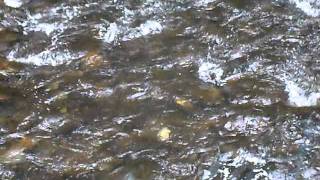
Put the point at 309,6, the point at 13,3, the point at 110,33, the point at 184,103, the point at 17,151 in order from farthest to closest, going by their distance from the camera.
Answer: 1. the point at 13,3
2. the point at 309,6
3. the point at 110,33
4. the point at 184,103
5. the point at 17,151

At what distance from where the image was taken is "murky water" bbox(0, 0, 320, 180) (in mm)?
4371

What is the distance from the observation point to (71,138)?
15.0 feet

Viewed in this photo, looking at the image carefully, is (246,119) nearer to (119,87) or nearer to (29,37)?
(119,87)

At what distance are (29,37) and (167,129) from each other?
83.6 inches

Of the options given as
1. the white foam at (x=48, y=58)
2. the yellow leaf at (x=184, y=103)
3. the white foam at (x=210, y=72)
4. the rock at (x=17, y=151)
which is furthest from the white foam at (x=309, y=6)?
the rock at (x=17, y=151)

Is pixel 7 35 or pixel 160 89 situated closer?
pixel 160 89

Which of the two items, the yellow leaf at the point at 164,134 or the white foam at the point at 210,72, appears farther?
the white foam at the point at 210,72

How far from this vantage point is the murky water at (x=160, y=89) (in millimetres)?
4371

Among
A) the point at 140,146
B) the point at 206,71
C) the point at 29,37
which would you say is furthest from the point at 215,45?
the point at 29,37

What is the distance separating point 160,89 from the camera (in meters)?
4.96

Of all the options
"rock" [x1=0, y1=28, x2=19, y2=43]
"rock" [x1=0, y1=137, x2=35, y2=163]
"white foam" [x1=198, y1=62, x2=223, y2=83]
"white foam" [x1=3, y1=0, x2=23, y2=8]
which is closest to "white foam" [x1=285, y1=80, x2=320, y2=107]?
"white foam" [x1=198, y1=62, x2=223, y2=83]

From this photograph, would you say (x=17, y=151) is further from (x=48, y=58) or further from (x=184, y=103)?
(x=184, y=103)

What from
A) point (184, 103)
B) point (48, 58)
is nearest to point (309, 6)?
point (184, 103)

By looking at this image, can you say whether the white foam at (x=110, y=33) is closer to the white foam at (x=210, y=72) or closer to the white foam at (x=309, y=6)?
the white foam at (x=210, y=72)
